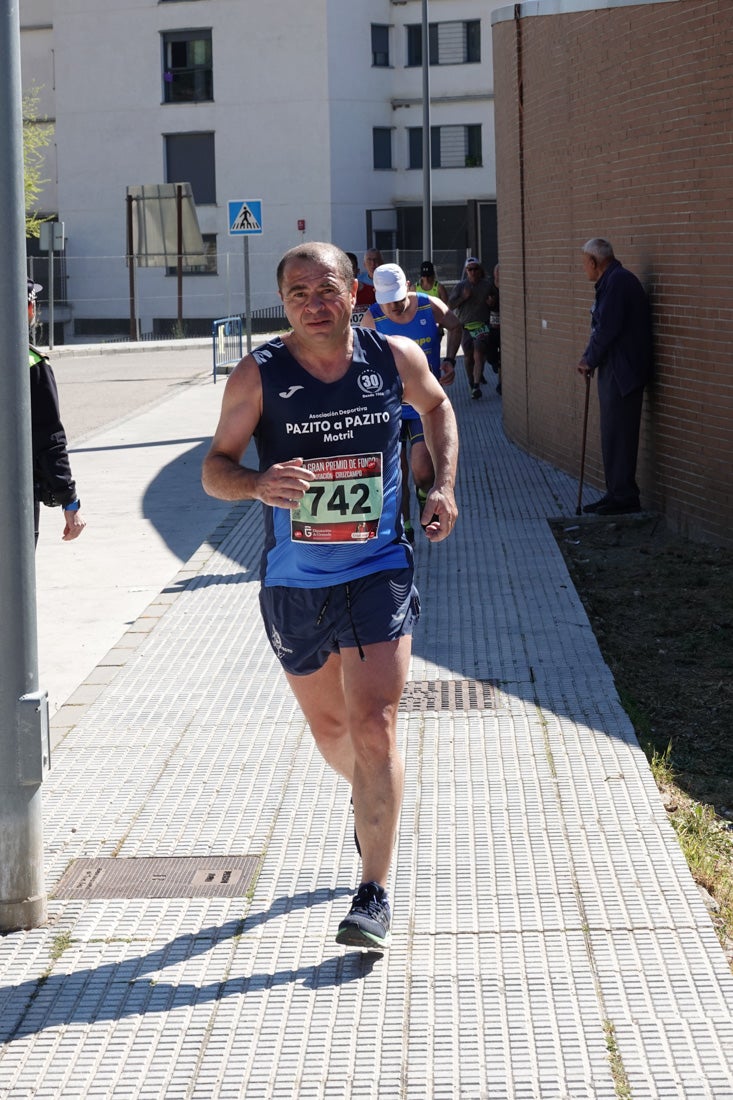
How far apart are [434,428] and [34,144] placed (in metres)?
49.4

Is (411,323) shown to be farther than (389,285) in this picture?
Yes

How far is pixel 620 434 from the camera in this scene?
1113cm

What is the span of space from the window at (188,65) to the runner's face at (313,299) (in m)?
48.4

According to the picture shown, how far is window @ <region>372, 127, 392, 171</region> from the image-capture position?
51375 mm

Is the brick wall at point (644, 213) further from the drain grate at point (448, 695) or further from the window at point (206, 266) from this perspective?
the window at point (206, 266)

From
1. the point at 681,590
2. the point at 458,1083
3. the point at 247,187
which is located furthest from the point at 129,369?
the point at 458,1083

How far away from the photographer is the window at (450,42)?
51312 millimetres

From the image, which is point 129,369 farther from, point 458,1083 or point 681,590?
point 458,1083

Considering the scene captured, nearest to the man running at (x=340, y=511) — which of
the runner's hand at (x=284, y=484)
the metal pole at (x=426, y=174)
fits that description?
the runner's hand at (x=284, y=484)

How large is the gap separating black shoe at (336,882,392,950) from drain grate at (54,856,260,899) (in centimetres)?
58

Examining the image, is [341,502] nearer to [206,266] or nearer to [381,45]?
[206,266]

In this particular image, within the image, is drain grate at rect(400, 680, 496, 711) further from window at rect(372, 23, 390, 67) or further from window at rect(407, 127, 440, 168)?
window at rect(372, 23, 390, 67)

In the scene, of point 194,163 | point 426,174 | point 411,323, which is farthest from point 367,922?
point 194,163

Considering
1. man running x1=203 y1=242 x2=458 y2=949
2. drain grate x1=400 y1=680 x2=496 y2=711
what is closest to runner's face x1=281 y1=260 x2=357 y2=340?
man running x1=203 y1=242 x2=458 y2=949
